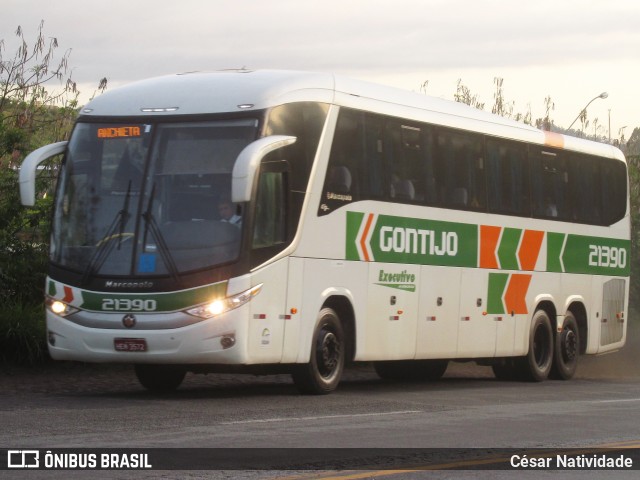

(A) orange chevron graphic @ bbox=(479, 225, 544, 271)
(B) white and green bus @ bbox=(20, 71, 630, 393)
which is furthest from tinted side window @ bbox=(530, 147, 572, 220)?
(B) white and green bus @ bbox=(20, 71, 630, 393)

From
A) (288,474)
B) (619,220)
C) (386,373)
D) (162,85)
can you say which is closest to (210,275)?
(162,85)

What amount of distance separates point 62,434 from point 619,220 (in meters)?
16.0

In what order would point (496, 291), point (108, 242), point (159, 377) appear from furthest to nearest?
point (496, 291), point (159, 377), point (108, 242)

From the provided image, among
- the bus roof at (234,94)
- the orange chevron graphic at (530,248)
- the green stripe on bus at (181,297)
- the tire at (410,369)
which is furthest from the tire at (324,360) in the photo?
the orange chevron graphic at (530,248)

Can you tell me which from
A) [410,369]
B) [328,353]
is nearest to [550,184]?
[410,369]

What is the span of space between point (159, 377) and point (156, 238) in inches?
110

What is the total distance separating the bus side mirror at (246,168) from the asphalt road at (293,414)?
213cm

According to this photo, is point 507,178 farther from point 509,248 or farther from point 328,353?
point 328,353

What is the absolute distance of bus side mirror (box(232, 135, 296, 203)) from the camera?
1466 centimetres

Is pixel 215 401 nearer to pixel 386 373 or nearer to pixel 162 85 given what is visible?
pixel 162 85

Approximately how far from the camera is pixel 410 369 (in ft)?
74.8

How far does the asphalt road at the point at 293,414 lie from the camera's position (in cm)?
1123

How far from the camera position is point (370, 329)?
17.9m

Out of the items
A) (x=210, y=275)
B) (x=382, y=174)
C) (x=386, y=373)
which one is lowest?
(x=386, y=373)
